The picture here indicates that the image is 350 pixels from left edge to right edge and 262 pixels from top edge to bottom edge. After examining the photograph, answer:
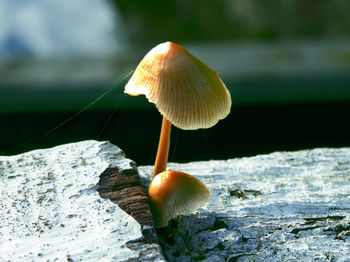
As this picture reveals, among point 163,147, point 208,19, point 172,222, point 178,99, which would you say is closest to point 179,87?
point 178,99

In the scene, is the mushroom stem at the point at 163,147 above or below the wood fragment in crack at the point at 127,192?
above

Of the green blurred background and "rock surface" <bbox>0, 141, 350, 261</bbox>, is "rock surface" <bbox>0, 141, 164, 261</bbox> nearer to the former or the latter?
"rock surface" <bbox>0, 141, 350, 261</bbox>

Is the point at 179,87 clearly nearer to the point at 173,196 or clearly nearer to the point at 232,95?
the point at 173,196

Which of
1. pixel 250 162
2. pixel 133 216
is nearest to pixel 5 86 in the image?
pixel 250 162

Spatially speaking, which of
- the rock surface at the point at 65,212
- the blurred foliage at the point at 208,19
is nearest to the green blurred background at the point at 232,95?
the rock surface at the point at 65,212

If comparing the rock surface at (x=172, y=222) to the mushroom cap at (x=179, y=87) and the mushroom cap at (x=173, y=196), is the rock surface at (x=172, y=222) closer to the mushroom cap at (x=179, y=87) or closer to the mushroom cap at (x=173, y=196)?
the mushroom cap at (x=173, y=196)

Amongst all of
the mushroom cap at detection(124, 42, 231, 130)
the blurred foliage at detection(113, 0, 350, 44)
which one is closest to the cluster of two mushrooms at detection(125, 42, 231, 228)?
the mushroom cap at detection(124, 42, 231, 130)
